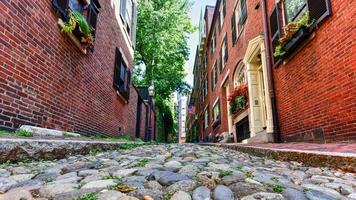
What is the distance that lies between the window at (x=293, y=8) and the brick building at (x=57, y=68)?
4544 millimetres

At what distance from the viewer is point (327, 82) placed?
163 inches

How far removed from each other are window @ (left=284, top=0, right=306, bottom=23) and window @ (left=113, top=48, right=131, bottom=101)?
5659 millimetres

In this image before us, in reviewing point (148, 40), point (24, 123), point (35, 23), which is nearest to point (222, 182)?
point (24, 123)

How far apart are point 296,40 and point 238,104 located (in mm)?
4657

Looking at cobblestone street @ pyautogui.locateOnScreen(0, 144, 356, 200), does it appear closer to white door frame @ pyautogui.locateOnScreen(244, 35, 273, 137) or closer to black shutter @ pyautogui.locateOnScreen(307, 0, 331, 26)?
black shutter @ pyautogui.locateOnScreen(307, 0, 331, 26)

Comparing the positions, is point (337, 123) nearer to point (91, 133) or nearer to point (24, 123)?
point (24, 123)

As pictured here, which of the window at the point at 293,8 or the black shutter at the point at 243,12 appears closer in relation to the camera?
the window at the point at 293,8

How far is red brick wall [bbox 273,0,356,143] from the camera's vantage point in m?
3.63

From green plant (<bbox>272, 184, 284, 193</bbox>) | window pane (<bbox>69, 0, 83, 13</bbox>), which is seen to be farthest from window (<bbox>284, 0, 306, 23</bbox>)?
window pane (<bbox>69, 0, 83, 13</bbox>)

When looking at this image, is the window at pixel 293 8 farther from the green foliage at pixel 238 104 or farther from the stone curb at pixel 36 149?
the stone curb at pixel 36 149

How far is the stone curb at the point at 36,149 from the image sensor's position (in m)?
2.39

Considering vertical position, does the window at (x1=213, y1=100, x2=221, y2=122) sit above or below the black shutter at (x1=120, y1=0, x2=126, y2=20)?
below

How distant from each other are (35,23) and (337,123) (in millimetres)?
4937

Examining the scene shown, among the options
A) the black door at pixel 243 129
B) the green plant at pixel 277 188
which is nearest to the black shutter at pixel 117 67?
the black door at pixel 243 129
